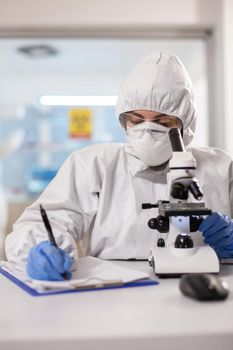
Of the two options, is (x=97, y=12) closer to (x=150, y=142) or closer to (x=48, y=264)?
(x=150, y=142)

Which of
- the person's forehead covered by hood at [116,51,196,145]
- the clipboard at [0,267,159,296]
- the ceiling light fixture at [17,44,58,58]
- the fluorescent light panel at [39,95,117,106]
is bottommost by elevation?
the clipboard at [0,267,159,296]

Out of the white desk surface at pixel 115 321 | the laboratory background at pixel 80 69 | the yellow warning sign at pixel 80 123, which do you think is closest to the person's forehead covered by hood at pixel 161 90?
the white desk surface at pixel 115 321

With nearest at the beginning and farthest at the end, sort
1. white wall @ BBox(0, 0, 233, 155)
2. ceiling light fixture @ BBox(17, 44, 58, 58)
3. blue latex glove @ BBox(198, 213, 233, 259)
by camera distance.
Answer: blue latex glove @ BBox(198, 213, 233, 259)
white wall @ BBox(0, 0, 233, 155)
ceiling light fixture @ BBox(17, 44, 58, 58)

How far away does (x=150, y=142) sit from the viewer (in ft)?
4.17

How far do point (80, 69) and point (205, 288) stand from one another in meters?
4.37

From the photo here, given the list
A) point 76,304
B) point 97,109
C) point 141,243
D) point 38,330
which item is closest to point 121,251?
point 141,243

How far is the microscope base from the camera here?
3.29 ft

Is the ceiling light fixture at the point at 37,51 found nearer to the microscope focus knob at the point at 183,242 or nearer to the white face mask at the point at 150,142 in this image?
the white face mask at the point at 150,142

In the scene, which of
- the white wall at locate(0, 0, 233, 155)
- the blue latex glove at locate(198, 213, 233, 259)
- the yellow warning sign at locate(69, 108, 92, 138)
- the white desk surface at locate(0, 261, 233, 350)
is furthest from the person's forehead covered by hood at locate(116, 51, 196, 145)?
the yellow warning sign at locate(69, 108, 92, 138)

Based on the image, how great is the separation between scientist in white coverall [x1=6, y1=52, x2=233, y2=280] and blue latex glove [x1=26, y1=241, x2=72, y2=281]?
22 centimetres

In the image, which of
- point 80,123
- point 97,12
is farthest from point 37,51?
point 97,12

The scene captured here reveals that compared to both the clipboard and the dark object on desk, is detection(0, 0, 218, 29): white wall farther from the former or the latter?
the dark object on desk

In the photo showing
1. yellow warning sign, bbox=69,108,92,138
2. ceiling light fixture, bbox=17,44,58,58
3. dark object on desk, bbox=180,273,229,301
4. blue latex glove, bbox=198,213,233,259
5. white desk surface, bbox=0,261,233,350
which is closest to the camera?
white desk surface, bbox=0,261,233,350

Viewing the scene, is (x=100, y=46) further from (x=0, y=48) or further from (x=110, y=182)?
(x=110, y=182)
